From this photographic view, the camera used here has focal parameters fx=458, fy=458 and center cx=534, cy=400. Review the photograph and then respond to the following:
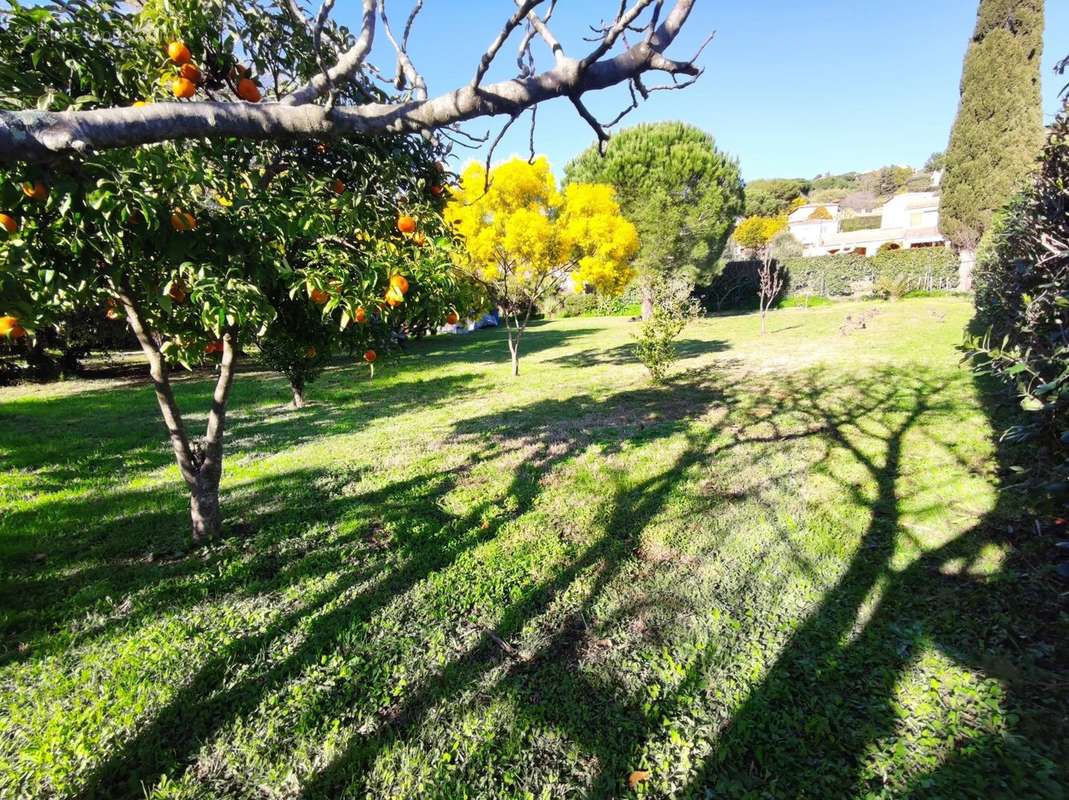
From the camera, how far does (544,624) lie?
3162 millimetres

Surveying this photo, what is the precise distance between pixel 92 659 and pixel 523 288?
38.7 feet

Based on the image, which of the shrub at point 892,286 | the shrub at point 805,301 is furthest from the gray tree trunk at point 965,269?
the shrub at point 805,301

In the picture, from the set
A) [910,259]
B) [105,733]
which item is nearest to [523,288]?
[105,733]

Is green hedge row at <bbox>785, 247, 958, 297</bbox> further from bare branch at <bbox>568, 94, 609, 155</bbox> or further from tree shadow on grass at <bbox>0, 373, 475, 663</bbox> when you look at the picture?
bare branch at <bbox>568, 94, 609, 155</bbox>

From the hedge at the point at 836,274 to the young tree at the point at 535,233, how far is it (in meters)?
16.7

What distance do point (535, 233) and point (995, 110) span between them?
2547cm

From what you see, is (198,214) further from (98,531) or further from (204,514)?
(98,531)

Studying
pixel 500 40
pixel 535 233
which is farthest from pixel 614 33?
pixel 535 233

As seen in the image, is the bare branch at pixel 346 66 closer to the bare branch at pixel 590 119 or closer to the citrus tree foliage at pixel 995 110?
the bare branch at pixel 590 119

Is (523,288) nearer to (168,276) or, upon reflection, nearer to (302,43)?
(302,43)

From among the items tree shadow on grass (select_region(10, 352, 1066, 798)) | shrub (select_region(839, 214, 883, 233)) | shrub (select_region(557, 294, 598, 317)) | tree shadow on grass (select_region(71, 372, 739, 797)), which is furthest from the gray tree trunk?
shrub (select_region(839, 214, 883, 233))

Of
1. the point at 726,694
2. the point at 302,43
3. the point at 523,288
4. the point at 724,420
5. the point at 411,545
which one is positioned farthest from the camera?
the point at 523,288

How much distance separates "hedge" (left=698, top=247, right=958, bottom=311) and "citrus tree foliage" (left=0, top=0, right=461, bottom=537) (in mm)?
27417

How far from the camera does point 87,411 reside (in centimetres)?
1032
